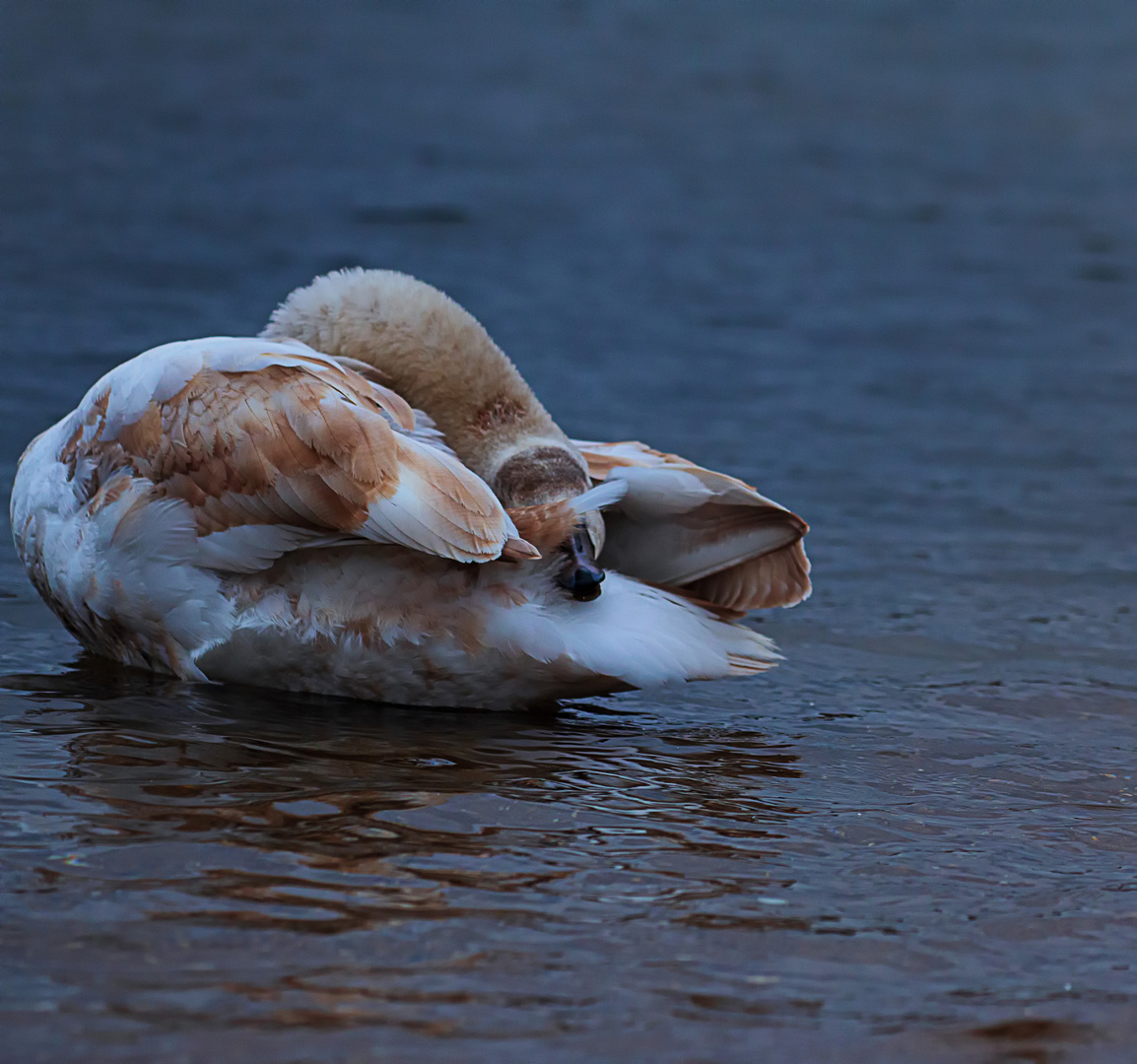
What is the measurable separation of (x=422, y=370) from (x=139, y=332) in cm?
524

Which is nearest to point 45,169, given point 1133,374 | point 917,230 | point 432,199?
point 432,199

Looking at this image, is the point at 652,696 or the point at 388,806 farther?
the point at 652,696

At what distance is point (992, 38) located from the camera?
2420cm

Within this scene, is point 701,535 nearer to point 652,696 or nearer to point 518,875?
point 652,696

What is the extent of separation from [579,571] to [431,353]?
1.14m

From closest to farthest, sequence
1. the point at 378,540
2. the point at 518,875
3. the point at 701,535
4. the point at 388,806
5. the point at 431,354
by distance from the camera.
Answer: the point at 518,875 < the point at 388,806 < the point at 378,540 < the point at 701,535 < the point at 431,354

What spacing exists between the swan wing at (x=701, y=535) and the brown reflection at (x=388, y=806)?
1.42 ft

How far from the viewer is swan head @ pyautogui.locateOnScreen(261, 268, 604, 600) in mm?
5375

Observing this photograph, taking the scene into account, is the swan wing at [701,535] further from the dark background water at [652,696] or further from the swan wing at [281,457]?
the swan wing at [281,457]

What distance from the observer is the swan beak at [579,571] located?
4.61 m

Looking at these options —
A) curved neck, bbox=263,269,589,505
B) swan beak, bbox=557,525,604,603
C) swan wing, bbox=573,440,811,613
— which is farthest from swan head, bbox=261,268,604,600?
swan beak, bbox=557,525,604,603

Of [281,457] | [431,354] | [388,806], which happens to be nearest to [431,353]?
[431,354]

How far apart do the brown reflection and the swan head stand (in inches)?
33.1

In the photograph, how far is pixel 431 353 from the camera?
5.44 metres
